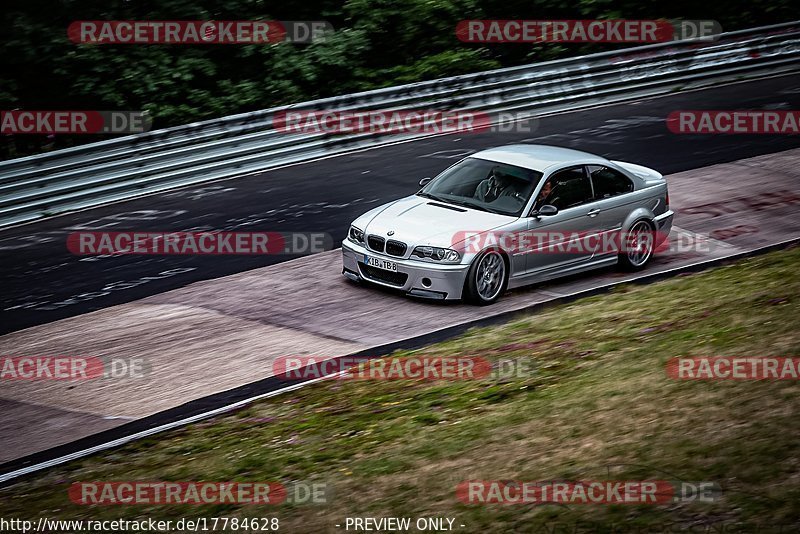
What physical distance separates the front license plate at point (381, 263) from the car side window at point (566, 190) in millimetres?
1957

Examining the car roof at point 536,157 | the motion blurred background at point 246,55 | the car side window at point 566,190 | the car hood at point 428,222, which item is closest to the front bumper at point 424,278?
the car hood at point 428,222

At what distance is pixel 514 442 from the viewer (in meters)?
7.33

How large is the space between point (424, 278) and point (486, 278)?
784 millimetres

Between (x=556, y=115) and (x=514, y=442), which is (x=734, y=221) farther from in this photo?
(x=514, y=442)

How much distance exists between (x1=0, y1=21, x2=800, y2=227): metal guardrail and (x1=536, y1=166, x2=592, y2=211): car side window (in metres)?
7.60

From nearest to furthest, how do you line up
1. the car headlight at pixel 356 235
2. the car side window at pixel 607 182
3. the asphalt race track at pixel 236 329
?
the asphalt race track at pixel 236 329, the car headlight at pixel 356 235, the car side window at pixel 607 182

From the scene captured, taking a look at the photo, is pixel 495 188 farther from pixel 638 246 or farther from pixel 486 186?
pixel 638 246

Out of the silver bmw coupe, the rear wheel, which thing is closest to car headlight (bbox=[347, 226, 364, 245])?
the silver bmw coupe

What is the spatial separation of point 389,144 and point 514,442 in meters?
13.4

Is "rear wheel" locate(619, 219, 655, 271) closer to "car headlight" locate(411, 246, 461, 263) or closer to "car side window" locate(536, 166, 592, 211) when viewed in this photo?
"car side window" locate(536, 166, 592, 211)

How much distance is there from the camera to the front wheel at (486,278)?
1160cm

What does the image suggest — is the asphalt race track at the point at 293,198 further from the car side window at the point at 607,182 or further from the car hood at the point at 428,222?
the car side window at the point at 607,182

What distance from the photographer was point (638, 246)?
13.2 meters

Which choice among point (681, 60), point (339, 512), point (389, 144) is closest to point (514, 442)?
point (339, 512)
